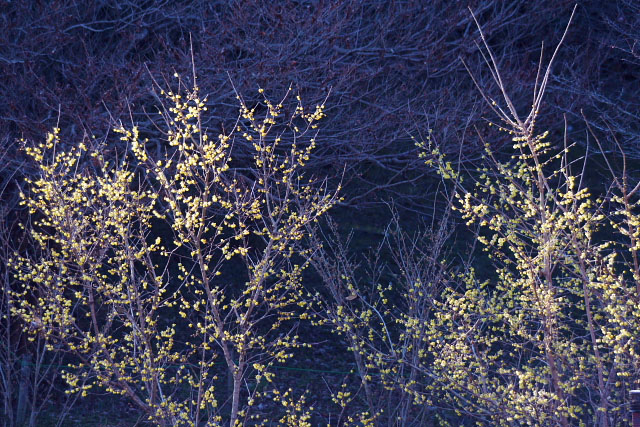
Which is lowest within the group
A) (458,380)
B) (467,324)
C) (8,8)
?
(458,380)

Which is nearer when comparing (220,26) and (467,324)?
(467,324)

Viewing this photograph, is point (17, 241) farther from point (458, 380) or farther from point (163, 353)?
point (458, 380)

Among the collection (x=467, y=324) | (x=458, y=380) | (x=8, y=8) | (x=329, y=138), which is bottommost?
(x=458, y=380)

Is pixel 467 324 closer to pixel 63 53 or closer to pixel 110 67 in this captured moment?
pixel 110 67

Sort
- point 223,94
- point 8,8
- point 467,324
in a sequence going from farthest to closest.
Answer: point 8,8 < point 223,94 < point 467,324

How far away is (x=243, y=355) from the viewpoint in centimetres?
523

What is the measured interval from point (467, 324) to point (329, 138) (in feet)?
12.9

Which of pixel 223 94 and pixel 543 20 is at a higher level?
pixel 223 94

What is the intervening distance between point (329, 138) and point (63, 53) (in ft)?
9.85

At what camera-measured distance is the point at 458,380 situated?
5102 millimetres

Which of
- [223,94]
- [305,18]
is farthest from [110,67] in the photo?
[305,18]

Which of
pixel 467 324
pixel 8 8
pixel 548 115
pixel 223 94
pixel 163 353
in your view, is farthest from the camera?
pixel 548 115

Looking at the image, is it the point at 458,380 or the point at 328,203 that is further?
the point at 328,203

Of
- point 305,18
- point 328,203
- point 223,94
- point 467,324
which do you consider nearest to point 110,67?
point 223,94
